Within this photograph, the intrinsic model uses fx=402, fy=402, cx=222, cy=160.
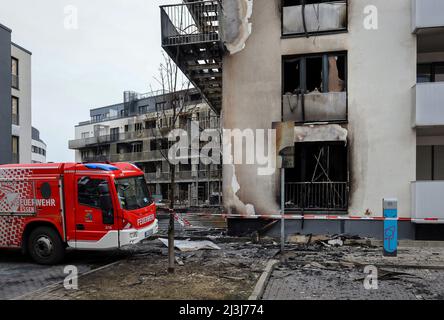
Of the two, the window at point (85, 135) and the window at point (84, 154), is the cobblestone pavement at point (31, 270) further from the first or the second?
the window at point (85, 135)

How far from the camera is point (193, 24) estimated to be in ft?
47.3

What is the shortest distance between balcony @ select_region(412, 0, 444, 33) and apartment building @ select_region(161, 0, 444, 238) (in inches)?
1.2

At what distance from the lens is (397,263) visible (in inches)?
376

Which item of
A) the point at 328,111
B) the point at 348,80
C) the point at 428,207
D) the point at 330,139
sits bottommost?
the point at 428,207

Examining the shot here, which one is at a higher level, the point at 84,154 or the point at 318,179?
the point at 84,154

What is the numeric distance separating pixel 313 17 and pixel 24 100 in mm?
28849

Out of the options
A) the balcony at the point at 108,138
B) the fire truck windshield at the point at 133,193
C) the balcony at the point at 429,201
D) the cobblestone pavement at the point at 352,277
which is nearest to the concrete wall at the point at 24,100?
the balcony at the point at 108,138

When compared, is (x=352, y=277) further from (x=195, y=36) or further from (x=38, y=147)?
(x=38, y=147)

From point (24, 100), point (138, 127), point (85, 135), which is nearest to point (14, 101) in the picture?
point (24, 100)

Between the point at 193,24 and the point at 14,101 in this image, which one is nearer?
the point at 193,24

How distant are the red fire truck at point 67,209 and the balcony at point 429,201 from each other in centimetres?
802

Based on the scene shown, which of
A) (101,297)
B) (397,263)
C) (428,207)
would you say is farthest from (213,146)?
(101,297)
